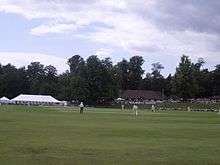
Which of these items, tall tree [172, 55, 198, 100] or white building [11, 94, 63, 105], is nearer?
white building [11, 94, 63, 105]

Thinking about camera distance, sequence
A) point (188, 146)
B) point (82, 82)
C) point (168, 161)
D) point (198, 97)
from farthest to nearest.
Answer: point (198, 97), point (82, 82), point (188, 146), point (168, 161)

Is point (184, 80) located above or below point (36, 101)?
above

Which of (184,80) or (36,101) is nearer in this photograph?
(36,101)

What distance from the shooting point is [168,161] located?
1537 cm

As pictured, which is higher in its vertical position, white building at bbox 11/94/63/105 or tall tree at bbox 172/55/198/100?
tall tree at bbox 172/55/198/100

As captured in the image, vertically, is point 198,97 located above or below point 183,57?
below

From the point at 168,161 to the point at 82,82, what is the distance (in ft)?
514

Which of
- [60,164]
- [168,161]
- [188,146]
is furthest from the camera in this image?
[188,146]

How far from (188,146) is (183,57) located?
6090 inches

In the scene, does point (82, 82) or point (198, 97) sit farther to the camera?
point (198, 97)

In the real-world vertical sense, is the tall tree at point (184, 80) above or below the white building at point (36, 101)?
above

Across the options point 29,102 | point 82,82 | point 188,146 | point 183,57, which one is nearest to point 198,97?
point 183,57

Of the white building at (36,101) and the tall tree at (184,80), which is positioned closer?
the white building at (36,101)

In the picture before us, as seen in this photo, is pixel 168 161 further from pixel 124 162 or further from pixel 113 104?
pixel 113 104
